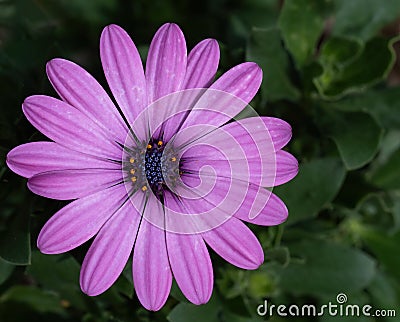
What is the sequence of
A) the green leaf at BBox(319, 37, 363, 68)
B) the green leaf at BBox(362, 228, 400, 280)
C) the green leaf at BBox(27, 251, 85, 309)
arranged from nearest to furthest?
the green leaf at BBox(27, 251, 85, 309) → the green leaf at BBox(319, 37, 363, 68) → the green leaf at BBox(362, 228, 400, 280)

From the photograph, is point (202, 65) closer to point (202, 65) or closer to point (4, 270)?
point (202, 65)

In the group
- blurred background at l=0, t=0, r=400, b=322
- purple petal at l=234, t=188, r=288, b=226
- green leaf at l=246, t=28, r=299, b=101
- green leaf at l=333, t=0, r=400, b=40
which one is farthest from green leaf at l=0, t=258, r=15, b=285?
green leaf at l=333, t=0, r=400, b=40

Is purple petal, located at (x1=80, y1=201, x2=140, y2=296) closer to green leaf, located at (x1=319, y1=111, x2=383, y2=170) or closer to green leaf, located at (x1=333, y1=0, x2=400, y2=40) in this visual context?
green leaf, located at (x1=319, y1=111, x2=383, y2=170)

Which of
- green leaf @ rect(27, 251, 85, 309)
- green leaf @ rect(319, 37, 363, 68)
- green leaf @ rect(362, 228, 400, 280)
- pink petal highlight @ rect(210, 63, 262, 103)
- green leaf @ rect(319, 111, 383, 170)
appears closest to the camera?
pink petal highlight @ rect(210, 63, 262, 103)

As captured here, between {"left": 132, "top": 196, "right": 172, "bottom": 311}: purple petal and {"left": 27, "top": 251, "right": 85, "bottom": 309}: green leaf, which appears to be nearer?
{"left": 132, "top": 196, "right": 172, "bottom": 311}: purple petal

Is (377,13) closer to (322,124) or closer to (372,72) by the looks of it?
(372,72)

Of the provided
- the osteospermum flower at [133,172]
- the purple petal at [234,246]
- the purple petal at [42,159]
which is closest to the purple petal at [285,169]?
the osteospermum flower at [133,172]

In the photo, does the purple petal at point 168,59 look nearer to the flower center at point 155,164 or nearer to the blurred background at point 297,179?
the flower center at point 155,164

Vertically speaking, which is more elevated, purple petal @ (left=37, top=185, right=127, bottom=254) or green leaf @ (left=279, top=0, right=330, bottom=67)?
purple petal @ (left=37, top=185, right=127, bottom=254)
